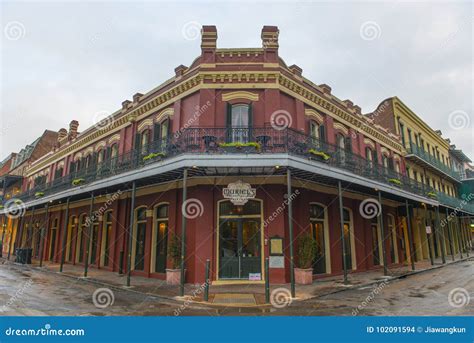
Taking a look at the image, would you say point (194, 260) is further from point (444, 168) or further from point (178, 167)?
point (444, 168)

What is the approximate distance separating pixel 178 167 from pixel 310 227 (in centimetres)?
610

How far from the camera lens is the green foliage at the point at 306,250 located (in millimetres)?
10703

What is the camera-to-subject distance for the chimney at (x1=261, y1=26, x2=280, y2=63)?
1245cm

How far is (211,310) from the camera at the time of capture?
295 inches

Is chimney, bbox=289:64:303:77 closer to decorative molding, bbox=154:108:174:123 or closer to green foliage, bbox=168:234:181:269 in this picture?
decorative molding, bbox=154:108:174:123
